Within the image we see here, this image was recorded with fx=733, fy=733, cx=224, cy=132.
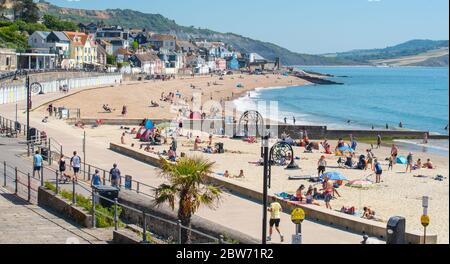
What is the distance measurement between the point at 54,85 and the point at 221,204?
48.4m

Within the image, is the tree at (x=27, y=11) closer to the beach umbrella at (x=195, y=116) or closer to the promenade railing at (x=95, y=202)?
the beach umbrella at (x=195, y=116)

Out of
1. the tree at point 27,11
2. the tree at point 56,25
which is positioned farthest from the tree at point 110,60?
the tree at point 27,11

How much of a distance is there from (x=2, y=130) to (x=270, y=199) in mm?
14150

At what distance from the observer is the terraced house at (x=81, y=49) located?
10075cm

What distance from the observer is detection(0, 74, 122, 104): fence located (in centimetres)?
4802

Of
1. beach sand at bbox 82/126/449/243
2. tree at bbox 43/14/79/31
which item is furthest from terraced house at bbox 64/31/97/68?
beach sand at bbox 82/126/449/243

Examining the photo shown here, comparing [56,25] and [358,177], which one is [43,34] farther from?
[358,177]

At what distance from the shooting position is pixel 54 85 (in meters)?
63.5

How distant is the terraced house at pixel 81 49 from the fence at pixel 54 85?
11468 mm

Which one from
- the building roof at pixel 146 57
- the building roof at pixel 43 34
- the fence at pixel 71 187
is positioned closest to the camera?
the fence at pixel 71 187

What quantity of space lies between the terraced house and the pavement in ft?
207

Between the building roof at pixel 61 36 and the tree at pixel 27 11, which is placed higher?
the tree at pixel 27 11
